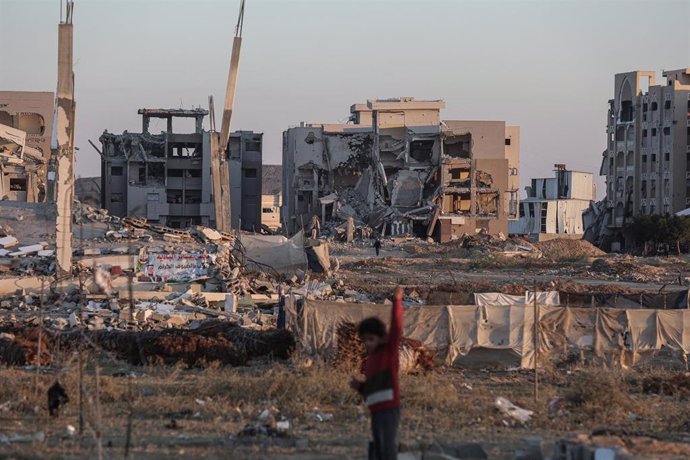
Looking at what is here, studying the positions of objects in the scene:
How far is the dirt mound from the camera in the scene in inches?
2079

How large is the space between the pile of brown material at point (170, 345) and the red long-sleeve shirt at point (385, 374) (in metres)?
8.25

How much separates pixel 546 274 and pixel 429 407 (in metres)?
30.3

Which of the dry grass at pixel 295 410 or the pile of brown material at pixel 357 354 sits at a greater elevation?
the pile of brown material at pixel 357 354

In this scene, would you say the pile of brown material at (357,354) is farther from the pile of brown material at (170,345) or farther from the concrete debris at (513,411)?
the concrete debris at (513,411)

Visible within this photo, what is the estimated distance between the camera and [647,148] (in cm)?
7694

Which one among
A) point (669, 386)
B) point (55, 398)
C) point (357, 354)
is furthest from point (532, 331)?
point (55, 398)

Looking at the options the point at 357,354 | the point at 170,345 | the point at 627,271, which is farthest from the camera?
the point at 627,271

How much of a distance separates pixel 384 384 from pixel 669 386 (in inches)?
310

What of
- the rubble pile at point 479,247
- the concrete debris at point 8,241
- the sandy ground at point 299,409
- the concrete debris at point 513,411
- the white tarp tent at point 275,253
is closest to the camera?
the sandy ground at point 299,409

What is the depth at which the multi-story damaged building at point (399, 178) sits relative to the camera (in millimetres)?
69000

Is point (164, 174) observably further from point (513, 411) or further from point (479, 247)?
point (513, 411)

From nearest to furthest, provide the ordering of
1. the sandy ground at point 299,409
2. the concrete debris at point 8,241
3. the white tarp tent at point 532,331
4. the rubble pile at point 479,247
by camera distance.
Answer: the sandy ground at point 299,409 → the white tarp tent at point 532,331 → the concrete debris at point 8,241 → the rubble pile at point 479,247

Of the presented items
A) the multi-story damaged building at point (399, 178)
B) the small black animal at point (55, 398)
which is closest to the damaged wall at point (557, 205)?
the multi-story damaged building at point (399, 178)

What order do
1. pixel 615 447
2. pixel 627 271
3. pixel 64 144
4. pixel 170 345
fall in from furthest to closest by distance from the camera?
1. pixel 627 271
2. pixel 64 144
3. pixel 170 345
4. pixel 615 447
